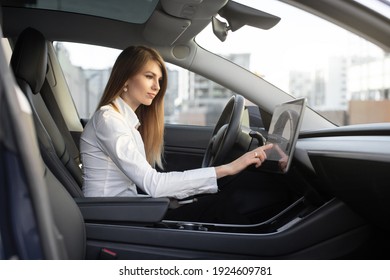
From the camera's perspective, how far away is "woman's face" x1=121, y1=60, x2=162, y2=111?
71.6 inches

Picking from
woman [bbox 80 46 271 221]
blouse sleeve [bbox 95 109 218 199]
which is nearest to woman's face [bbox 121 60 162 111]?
woman [bbox 80 46 271 221]

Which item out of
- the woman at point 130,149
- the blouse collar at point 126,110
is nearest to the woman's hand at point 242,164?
the woman at point 130,149

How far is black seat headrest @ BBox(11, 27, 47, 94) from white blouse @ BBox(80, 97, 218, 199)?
351 mm

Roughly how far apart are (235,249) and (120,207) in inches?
14.0

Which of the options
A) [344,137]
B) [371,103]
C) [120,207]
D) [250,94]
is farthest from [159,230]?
[371,103]

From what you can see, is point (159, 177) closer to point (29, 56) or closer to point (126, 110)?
point (126, 110)

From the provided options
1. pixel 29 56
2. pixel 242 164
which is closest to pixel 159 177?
pixel 242 164

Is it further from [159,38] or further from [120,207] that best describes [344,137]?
[159,38]

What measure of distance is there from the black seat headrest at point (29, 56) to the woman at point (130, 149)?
12.1 inches

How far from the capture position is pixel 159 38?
8.29 feet

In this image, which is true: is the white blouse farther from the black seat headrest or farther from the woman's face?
the black seat headrest

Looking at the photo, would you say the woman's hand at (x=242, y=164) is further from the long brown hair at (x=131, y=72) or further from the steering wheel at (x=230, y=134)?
the long brown hair at (x=131, y=72)

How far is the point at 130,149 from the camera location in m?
1.62

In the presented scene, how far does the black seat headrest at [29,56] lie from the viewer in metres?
1.95
